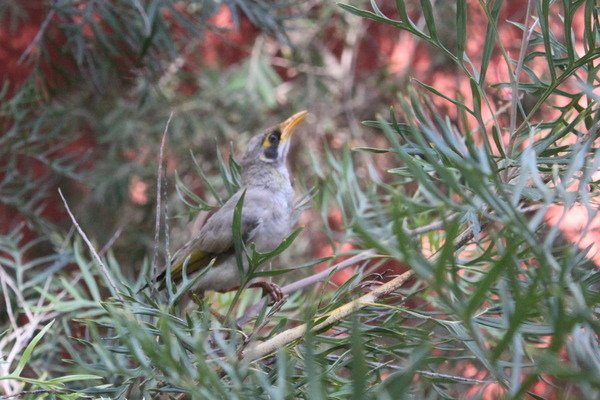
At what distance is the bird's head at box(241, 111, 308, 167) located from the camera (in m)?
1.65

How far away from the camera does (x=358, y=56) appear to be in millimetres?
3148

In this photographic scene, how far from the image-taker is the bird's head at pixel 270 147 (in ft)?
5.41

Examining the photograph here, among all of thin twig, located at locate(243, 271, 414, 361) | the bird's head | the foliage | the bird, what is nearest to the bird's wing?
the bird

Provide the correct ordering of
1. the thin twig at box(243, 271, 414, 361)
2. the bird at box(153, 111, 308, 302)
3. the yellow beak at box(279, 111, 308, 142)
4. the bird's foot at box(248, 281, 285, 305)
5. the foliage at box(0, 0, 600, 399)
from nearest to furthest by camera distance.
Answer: the foliage at box(0, 0, 600, 399) < the thin twig at box(243, 271, 414, 361) < the bird's foot at box(248, 281, 285, 305) < the bird at box(153, 111, 308, 302) < the yellow beak at box(279, 111, 308, 142)

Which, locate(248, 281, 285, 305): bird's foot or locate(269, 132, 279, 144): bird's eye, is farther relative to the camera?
locate(269, 132, 279, 144): bird's eye

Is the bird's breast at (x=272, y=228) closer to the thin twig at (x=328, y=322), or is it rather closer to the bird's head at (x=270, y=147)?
the bird's head at (x=270, y=147)

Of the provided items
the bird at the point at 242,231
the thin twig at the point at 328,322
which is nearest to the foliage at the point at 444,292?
the thin twig at the point at 328,322

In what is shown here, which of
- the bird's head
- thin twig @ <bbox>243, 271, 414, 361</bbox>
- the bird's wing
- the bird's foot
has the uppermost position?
thin twig @ <bbox>243, 271, 414, 361</bbox>

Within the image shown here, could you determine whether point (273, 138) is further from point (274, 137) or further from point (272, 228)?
point (272, 228)

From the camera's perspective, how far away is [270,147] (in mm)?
1664

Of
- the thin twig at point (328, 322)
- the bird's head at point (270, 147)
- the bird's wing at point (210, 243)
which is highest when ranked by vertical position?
the thin twig at point (328, 322)

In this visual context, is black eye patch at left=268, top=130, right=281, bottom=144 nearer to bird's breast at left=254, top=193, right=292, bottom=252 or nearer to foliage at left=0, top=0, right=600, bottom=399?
bird's breast at left=254, top=193, right=292, bottom=252

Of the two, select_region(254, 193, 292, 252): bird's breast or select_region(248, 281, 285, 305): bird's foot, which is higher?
select_region(248, 281, 285, 305): bird's foot

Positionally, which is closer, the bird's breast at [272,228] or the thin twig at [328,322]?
the thin twig at [328,322]
